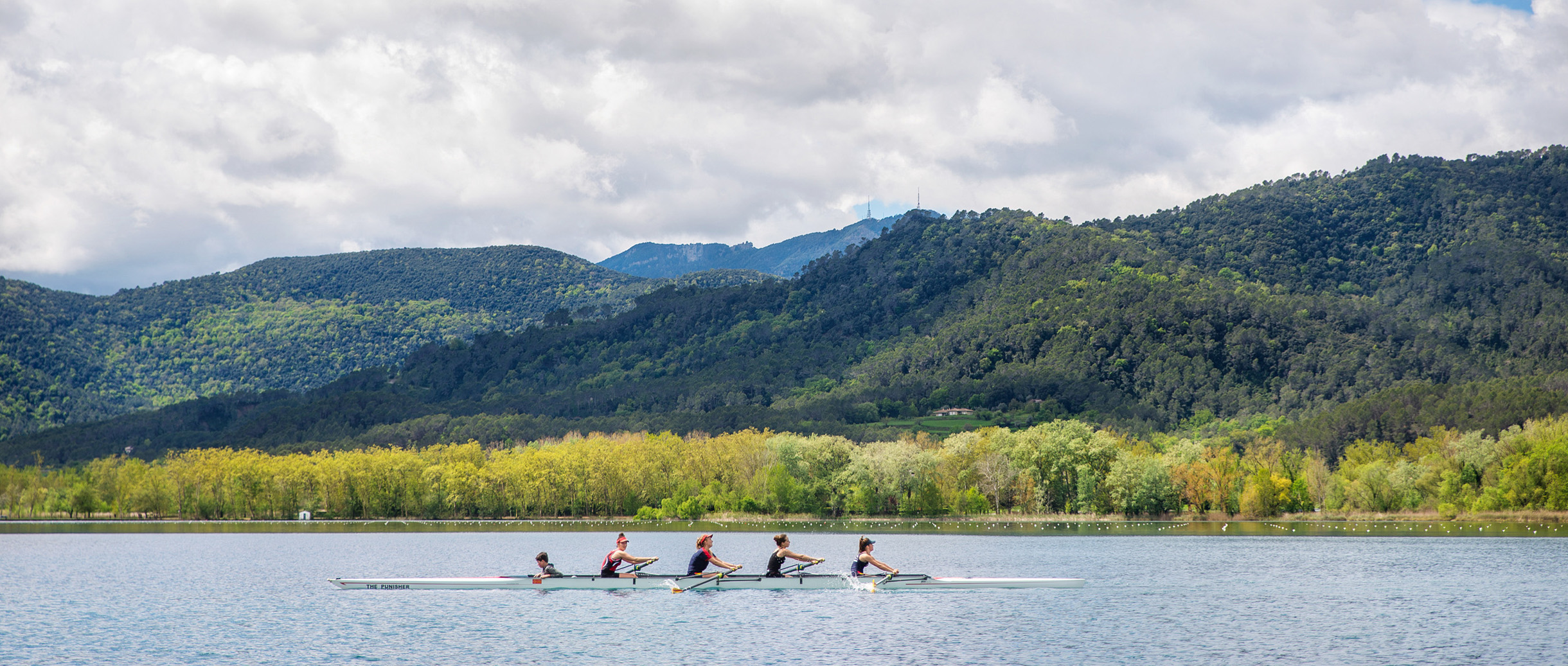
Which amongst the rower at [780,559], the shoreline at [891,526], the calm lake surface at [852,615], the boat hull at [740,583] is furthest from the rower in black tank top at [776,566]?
the shoreline at [891,526]

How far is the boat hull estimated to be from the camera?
1951 inches


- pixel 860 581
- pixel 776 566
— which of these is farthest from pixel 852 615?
pixel 776 566

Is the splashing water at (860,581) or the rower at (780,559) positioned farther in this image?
the splashing water at (860,581)

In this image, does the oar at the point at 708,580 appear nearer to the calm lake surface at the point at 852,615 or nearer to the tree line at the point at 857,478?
the calm lake surface at the point at 852,615

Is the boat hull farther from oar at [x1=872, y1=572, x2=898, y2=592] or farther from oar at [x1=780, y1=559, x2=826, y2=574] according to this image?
oar at [x1=780, y1=559, x2=826, y2=574]

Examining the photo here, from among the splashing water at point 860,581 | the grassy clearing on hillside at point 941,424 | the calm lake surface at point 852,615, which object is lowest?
the calm lake surface at point 852,615

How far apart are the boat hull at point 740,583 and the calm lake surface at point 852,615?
603 mm

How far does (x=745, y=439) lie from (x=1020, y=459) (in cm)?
3595

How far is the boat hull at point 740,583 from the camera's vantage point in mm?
49562

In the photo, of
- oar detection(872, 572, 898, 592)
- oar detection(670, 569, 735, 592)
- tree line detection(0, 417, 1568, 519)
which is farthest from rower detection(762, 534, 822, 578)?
tree line detection(0, 417, 1568, 519)

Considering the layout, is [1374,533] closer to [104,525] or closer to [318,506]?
[318,506]

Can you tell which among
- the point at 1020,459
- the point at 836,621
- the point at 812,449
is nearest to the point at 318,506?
the point at 812,449

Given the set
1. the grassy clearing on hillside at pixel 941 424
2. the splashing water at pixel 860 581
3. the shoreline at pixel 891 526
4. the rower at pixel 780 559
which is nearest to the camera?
the rower at pixel 780 559

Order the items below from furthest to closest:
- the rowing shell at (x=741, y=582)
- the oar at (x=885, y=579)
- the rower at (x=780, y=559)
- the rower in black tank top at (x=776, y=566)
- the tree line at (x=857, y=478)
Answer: the tree line at (x=857, y=478), the oar at (x=885, y=579), the rowing shell at (x=741, y=582), the rower in black tank top at (x=776, y=566), the rower at (x=780, y=559)
